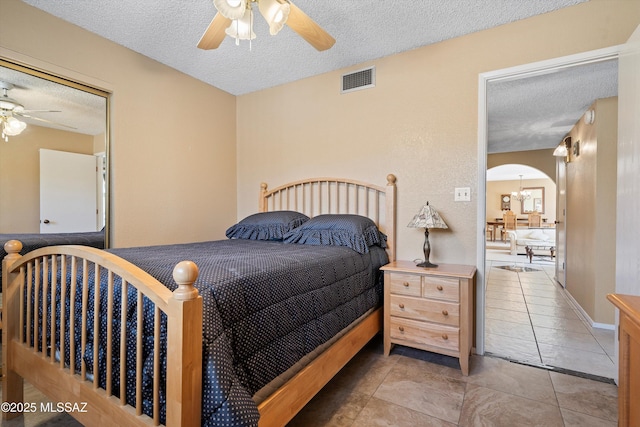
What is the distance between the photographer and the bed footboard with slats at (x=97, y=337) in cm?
88

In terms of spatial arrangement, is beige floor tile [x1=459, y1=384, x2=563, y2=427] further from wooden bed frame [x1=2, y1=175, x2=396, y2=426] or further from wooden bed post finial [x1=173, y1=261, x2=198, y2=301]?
wooden bed post finial [x1=173, y1=261, x2=198, y2=301]

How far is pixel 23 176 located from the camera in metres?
2.18

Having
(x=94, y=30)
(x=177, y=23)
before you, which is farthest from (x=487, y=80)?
(x=94, y=30)

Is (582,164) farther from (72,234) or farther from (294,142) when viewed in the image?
(72,234)

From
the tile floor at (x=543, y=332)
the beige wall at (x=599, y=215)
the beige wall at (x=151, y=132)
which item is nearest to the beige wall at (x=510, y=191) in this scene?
the tile floor at (x=543, y=332)

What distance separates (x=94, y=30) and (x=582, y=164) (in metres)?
4.91

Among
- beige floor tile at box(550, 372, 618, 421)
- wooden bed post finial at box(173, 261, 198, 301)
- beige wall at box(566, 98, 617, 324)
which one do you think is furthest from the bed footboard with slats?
beige wall at box(566, 98, 617, 324)

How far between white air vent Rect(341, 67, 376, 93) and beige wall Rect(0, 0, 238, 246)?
1.49 meters

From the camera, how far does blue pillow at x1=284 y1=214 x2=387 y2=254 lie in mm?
2326

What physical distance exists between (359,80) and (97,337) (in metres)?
2.74

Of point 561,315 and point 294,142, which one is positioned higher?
point 294,142

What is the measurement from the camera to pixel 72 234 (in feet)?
7.86

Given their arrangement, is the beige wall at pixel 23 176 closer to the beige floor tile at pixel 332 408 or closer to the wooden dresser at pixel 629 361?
the beige floor tile at pixel 332 408

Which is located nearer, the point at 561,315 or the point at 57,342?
the point at 57,342
